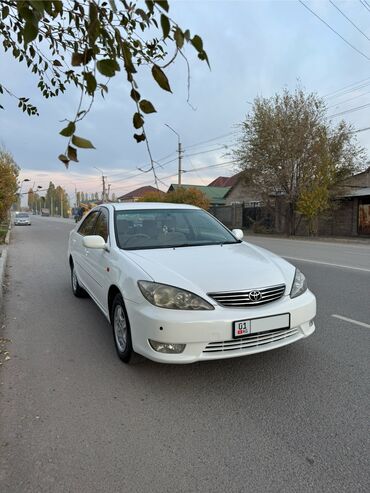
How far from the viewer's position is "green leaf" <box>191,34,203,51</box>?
138 cm

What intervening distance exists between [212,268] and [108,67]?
228 cm

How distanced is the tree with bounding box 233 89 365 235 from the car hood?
20176mm

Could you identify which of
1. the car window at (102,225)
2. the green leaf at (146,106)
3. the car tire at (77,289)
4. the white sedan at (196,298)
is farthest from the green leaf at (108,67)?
the car tire at (77,289)

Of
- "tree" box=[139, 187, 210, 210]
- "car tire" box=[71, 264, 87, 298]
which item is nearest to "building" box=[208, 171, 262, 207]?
"tree" box=[139, 187, 210, 210]

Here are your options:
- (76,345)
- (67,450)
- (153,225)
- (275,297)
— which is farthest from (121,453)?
(153,225)

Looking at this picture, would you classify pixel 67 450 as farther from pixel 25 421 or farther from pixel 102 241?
pixel 102 241

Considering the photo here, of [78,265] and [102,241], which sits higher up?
[102,241]

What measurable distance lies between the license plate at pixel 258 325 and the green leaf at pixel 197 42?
7.13 feet

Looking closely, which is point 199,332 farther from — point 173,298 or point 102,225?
point 102,225

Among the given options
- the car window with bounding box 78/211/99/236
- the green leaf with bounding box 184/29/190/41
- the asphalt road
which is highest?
the green leaf with bounding box 184/29/190/41

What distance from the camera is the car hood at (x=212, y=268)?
3.25 m

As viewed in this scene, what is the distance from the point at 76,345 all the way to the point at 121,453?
210 centimetres

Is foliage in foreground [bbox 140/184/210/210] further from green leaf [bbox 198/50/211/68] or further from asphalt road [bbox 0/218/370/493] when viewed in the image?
green leaf [bbox 198/50/211/68]

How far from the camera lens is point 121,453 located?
2.48m
